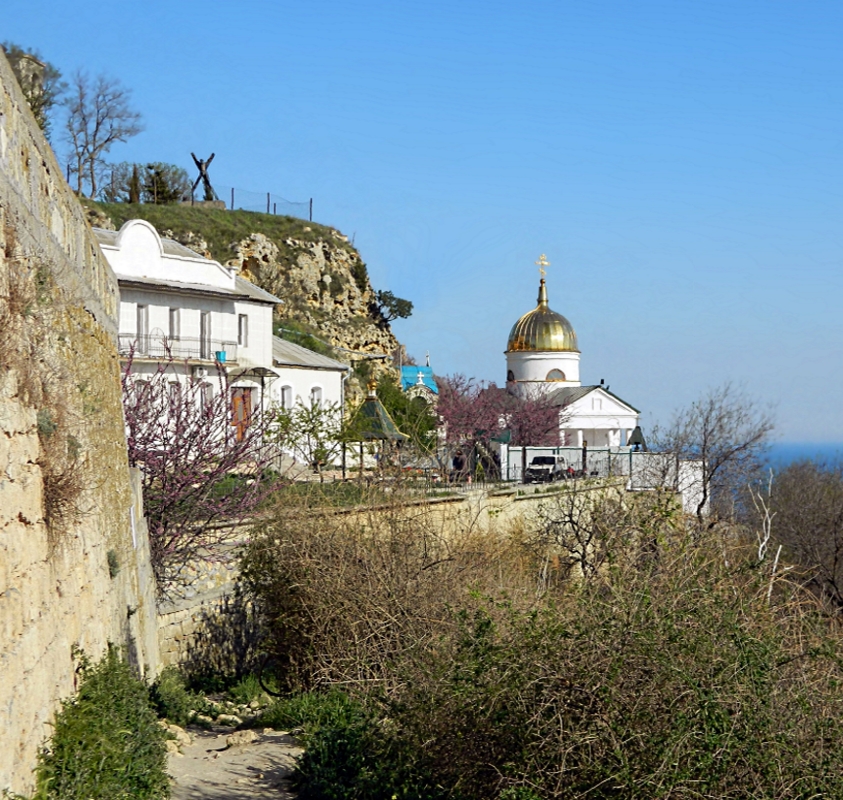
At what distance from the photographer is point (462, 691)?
6637 millimetres

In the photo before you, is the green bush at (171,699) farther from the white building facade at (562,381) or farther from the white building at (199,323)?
the white building facade at (562,381)

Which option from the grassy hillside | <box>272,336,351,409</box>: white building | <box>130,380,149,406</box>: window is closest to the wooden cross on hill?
the grassy hillside

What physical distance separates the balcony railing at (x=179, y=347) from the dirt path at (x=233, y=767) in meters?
16.9

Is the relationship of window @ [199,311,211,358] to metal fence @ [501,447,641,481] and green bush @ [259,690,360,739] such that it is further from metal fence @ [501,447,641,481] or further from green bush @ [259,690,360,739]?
green bush @ [259,690,360,739]

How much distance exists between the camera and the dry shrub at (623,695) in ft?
18.6

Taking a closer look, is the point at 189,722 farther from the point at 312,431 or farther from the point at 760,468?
the point at 760,468

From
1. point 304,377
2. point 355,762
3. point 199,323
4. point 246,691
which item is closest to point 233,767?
point 355,762

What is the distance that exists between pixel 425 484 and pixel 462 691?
401 inches

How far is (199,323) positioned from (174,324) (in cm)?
112

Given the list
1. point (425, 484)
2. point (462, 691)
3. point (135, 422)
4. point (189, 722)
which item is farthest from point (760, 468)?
point (462, 691)

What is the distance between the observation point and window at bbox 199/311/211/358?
30438mm

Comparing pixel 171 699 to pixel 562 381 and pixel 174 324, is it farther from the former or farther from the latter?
pixel 562 381

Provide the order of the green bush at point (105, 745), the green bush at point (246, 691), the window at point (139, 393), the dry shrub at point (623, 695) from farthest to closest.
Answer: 1. the window at point (139, 393)
2. the green bush at point (246, 691)
3. the dry shrub at point (623, 695)
4. the green bush at point (105, 745)

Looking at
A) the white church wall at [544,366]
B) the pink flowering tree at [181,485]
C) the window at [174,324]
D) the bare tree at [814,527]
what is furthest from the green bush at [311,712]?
the white church wall at [544,366]
